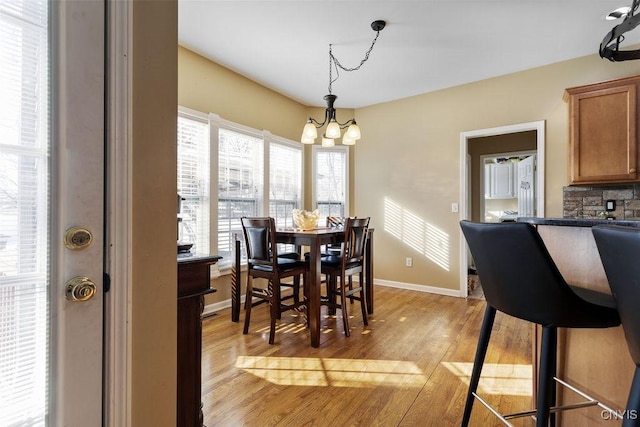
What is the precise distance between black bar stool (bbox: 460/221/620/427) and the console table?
1.09 meters

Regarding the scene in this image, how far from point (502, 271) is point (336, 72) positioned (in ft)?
10.1

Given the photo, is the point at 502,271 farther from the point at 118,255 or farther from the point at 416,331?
the point at 416,331

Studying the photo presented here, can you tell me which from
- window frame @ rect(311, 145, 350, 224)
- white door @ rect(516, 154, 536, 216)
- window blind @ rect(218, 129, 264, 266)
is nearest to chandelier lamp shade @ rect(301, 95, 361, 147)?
window blind @ rect(218, 129, 264, 266)

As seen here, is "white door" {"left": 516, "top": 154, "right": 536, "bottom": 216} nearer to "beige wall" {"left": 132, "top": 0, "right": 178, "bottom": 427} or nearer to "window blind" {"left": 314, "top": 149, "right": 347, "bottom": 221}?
"window blind" {"left": 314, "top": 149, "right": 347, "bottom": 221}

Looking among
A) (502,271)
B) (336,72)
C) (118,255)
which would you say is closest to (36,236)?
(118,255)

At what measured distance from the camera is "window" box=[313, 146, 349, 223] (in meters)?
4.64

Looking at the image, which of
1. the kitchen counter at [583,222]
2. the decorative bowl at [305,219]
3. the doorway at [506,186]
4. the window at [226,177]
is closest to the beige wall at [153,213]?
the kitchen counter at [583,222]

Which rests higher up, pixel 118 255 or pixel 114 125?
pixel 114 125

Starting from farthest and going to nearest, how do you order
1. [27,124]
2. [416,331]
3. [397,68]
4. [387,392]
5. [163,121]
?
Answer: 1. [397,68]
2. [416,331]
3. [387,392]
4. [163,121]
5. [27,124]

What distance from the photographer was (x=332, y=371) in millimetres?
2057

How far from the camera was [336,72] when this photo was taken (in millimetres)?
3555

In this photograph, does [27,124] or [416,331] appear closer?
[27,124]

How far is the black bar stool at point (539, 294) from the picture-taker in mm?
1004

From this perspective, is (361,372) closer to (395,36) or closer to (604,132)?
(395,36)
